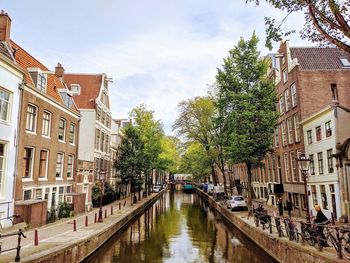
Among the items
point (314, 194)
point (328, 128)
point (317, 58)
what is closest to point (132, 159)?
point (314, 194)

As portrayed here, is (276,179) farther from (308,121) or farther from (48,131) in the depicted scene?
(48,131)

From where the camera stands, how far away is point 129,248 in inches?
720

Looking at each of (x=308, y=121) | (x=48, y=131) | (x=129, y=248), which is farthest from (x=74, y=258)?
(x=308, y=121)

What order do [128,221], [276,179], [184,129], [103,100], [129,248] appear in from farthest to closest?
1. [184,129]
2. [103,100]
3. [276,179]
4. [128,221]
5. [129,248]

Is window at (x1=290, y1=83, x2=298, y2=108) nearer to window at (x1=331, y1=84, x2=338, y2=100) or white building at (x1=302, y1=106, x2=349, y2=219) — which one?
white building at (x1=302, y1=106, x2=349, y2=219)

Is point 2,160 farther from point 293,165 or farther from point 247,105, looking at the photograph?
point 293,165

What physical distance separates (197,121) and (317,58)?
21000 millimetres

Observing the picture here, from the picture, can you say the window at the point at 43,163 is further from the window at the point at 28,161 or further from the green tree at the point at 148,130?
the green tree at the point at 148,130

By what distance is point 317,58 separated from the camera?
29844 mm

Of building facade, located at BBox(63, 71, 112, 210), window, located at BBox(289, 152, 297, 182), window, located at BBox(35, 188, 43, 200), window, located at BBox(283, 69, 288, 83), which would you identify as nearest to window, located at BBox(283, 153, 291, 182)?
window, located at BBox(289, 152, 297, 182)

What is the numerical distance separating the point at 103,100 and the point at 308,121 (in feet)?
83.4

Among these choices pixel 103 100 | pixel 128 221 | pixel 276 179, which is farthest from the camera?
pixel 103 100

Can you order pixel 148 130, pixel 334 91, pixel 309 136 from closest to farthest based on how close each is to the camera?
pixel 309 136
pixel 334 91
pixel 148 130

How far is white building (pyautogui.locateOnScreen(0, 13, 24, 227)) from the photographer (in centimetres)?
1728
